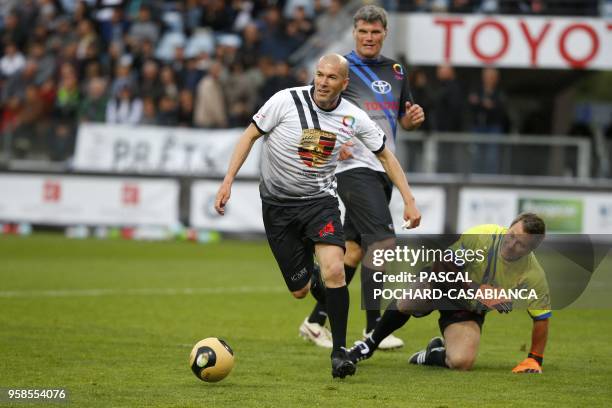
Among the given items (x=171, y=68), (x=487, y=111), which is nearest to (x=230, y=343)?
(x=487, y=111)

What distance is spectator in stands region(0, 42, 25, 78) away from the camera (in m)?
25.5

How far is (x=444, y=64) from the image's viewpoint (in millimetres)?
21984

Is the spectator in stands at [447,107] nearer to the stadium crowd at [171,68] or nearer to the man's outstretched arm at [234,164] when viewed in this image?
the stadium crowd at [171,68]

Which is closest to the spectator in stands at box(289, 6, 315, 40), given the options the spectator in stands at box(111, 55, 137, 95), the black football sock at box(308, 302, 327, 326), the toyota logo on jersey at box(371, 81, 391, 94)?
the spectator in stands at box(111, 55, 137, 95)

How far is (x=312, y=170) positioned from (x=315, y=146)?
0.59 ft

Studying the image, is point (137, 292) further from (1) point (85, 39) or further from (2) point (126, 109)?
(1) point (85, 39)

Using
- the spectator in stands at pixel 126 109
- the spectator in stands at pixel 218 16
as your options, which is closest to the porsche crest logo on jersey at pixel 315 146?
the spectator in stands at pixel 126 109

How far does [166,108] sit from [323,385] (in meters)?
15.3

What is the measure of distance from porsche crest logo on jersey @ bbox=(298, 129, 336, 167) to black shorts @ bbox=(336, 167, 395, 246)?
132 centimetres

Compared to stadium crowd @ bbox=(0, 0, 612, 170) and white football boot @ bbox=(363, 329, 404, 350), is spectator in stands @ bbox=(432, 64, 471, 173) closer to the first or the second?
stadium crowd @ bbox=(0, 0, 612, 170)

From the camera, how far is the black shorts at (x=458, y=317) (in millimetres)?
8406

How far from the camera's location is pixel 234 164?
7859mm

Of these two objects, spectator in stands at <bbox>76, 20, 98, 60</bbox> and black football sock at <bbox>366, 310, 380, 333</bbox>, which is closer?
black football sock at <bbox>366, 310, 380, 333</bbox>

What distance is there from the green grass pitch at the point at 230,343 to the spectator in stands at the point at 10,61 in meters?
10.5
